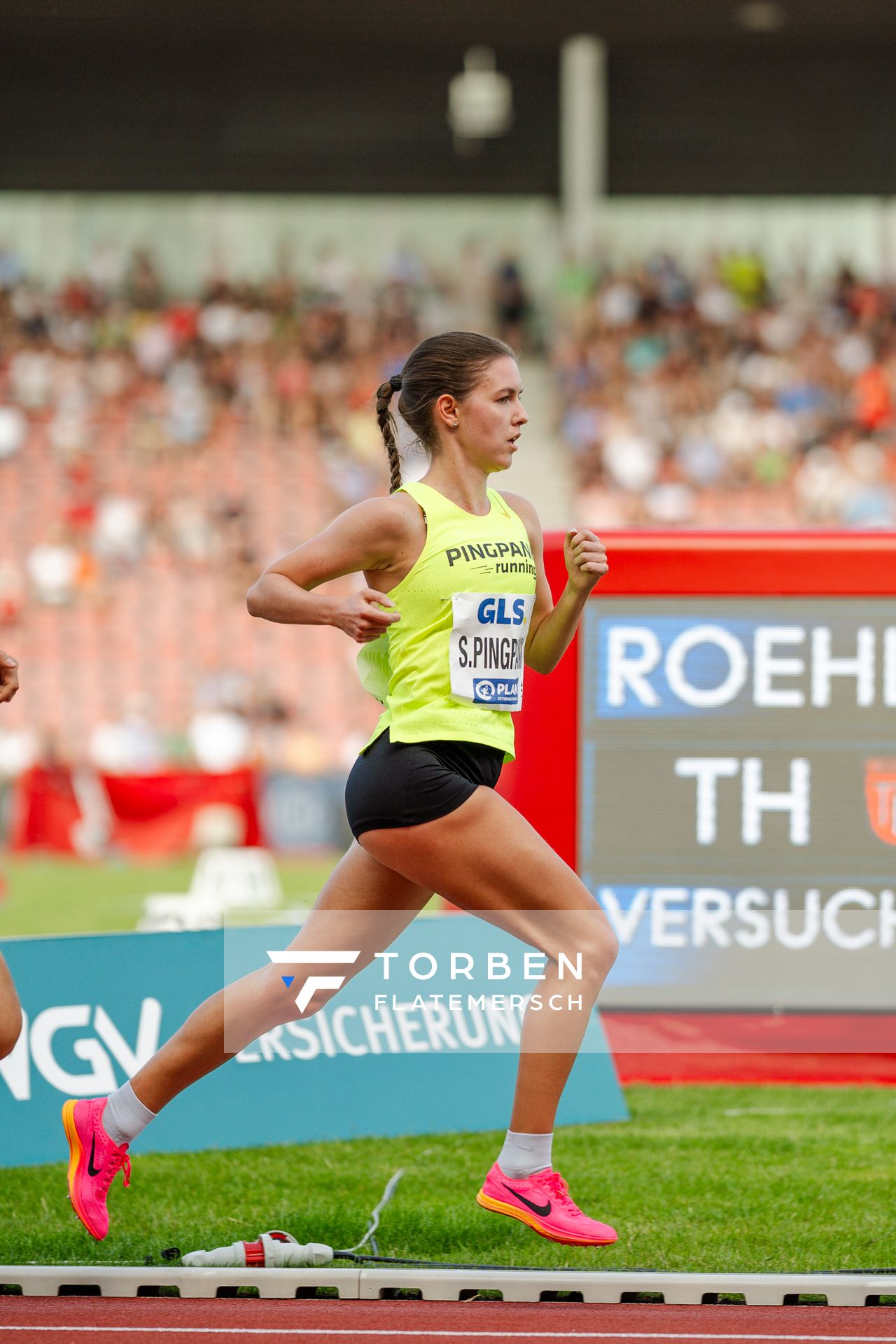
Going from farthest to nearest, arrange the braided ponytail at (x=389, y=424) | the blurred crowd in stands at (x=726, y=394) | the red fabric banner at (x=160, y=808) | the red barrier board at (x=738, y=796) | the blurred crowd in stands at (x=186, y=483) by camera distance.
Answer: the blurred crowd in stands at (x=726, y=394) → the blurred crowd in stands at (x=186, y=483) → the red fabric banner at (x=160, y=808) → the red barrier board at (x=738, y=796) → the braided ponytail at (x=389, y=424)

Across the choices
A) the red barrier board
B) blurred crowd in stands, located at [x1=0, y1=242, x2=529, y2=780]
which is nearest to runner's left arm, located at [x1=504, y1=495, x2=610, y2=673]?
the red barrier board

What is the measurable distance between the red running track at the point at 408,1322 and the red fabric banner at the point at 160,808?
43.7 feet

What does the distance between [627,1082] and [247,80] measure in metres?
23.3

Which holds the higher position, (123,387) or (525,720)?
(123,387)

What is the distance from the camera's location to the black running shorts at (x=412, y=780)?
420cm

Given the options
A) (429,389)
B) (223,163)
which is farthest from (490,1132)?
(223,163)

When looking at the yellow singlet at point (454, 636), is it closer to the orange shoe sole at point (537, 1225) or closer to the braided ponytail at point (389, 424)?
the braided ponytail at point (389, 424)

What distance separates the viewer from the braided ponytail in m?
4.53

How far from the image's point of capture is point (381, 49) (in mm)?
26406

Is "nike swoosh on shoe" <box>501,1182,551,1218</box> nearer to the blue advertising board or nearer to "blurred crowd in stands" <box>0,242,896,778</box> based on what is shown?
the blue advertising board

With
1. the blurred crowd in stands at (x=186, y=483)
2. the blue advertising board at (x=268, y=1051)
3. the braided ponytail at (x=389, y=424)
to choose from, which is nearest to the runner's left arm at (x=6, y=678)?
the braided ponytail at (x=389, y=424)

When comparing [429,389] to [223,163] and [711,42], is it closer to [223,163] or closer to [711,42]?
[711,42]

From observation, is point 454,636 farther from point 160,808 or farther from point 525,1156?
point 160,808

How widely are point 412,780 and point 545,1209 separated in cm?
106
